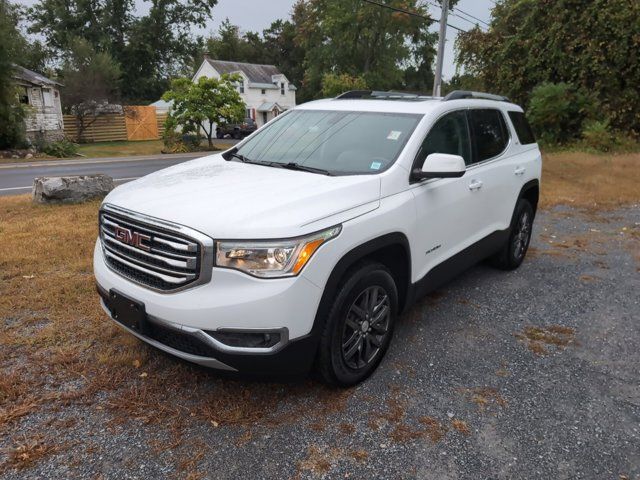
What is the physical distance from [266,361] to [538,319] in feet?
8.95

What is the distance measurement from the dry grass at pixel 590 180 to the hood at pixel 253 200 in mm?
7335

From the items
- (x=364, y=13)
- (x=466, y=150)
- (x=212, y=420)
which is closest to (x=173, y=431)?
(x=212, y=420)

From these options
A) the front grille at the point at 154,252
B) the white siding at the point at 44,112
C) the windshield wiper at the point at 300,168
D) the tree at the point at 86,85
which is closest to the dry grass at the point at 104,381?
the front grille at the point at 154,252

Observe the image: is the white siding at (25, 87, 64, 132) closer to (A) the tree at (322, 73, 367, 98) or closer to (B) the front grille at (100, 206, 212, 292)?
(A) the tree at (322, 73, 367, 98)

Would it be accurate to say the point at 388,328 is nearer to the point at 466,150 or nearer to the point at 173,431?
the point at 173,431

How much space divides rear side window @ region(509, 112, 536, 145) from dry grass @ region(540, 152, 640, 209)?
4165mm

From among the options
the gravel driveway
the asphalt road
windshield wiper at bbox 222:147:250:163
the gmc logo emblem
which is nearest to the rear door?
the gravel driveway

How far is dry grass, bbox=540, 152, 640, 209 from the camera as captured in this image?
9742 millimetres

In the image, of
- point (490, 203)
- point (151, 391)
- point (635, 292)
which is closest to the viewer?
point (151, 391)

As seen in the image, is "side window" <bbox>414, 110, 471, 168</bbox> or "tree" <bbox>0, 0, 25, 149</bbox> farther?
"tree" <bbox>0, 0, 25, 149</bbox>

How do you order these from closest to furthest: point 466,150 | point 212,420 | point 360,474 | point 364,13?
1. point 360,474
2. point 212,420
3. point 466,150
4. point 364,13

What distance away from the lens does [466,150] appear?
13.6ft

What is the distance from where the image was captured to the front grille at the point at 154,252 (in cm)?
254

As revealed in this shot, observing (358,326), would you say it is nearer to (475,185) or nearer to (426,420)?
(426,420)
